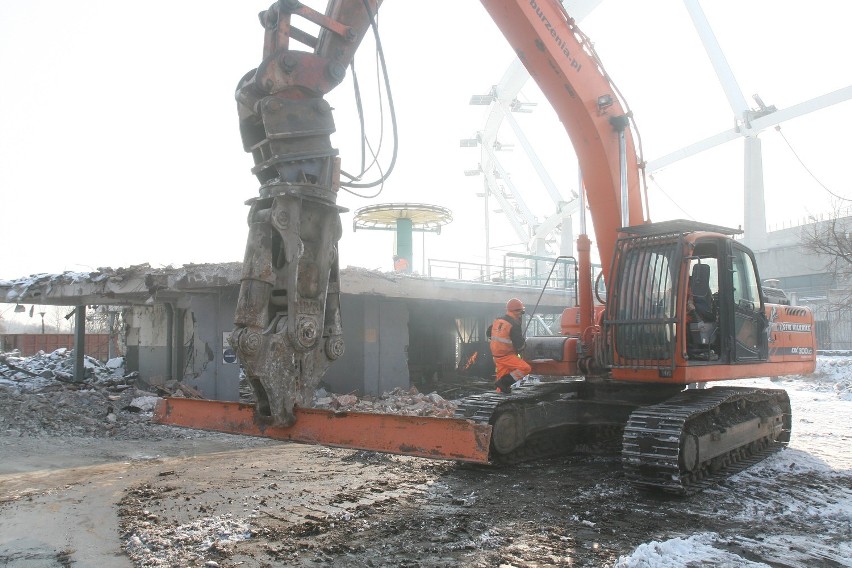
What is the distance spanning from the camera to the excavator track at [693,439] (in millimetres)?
6180

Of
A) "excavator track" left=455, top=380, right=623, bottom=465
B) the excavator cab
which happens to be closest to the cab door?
the excavator cab

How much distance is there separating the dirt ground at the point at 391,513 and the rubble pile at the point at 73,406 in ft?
9.03

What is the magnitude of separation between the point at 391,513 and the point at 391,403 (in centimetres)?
960

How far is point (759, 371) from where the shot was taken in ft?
25.7

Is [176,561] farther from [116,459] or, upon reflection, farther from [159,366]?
[159,366]

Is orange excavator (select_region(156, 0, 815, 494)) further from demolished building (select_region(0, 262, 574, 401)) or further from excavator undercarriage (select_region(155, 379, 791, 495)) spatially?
demolished building (select_region(0, 262, 574, 401))

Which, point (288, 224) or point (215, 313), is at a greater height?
point (288, 224)

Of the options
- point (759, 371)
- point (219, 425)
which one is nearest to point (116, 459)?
point (219, 425)

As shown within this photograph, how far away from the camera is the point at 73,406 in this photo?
1344cm

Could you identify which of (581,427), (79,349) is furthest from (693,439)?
(79,349)

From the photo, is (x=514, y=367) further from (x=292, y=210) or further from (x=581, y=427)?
(x=292, y=210)

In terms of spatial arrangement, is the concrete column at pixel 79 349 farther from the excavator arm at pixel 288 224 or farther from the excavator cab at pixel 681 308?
the excavator cab at pixel 681 308

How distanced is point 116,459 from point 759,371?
335 inches

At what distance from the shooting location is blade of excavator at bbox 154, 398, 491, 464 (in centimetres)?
479
